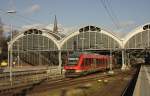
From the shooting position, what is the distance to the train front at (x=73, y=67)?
159ft

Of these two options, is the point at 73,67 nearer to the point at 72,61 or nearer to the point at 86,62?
the point at 72,61

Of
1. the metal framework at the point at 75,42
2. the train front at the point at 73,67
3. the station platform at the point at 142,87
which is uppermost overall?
the metal framework at the point at 75,42

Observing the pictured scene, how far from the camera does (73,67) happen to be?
4828 cm

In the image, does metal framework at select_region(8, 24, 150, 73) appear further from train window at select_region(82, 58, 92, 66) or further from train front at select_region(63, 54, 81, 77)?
train front at select_region(63, 54, 81, 77)

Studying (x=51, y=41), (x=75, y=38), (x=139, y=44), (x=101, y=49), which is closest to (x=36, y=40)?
(x=51, y=41)

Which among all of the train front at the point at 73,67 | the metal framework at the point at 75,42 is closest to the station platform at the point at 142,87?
the train front at the point at 73,67

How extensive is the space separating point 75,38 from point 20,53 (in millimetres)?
18111

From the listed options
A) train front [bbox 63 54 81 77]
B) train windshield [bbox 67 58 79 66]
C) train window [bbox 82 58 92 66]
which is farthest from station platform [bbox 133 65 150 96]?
train windshield [bbox 67 58 79 66]

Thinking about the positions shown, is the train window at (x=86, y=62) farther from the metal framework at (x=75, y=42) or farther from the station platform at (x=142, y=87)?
the metal framework at (x=75, y=42)

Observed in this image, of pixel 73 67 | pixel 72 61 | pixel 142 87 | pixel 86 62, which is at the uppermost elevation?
pixel 72 61

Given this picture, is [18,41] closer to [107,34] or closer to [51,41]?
[51,41]

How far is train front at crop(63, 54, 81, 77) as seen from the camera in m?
48.3

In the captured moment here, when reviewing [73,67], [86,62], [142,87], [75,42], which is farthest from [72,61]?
[75,42]

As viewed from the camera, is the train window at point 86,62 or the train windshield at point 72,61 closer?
the train windshield at point 72,61
